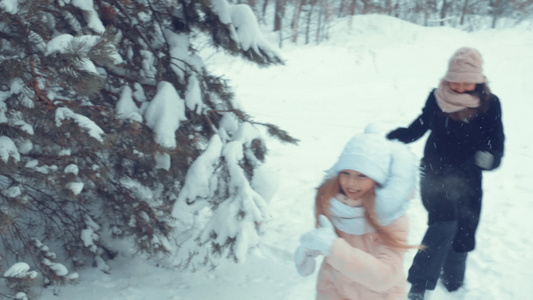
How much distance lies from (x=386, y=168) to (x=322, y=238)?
43 centimetres

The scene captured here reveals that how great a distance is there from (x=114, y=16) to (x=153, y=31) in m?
0.37

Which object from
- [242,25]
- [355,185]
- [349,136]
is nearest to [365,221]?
[355,185]

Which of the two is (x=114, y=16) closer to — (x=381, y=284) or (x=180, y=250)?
(x=180, y=250)

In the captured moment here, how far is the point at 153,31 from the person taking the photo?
411 centimetres

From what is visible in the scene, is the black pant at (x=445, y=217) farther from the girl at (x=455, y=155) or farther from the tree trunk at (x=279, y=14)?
the tree trunk at (x=279, y=14)

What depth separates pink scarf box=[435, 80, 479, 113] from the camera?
341cm

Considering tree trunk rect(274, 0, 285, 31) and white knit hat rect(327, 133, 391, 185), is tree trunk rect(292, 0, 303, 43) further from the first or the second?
white knit hat rect(327, 133, 391, 185)

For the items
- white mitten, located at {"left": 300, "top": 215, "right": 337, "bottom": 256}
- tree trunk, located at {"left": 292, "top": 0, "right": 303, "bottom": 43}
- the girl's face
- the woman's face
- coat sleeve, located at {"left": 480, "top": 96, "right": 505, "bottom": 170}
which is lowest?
tree trunk, located at {"left": 292, "top": 0, "right": 303, "bottom": 43}

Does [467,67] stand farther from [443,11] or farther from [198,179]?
[443,11]

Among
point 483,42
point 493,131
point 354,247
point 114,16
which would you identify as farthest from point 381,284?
point 483,42

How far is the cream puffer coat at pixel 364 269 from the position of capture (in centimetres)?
209

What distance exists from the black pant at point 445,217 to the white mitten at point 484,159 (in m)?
0.14

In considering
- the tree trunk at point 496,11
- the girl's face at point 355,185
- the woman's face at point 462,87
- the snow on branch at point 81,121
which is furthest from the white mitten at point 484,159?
the tree trunk at point 496,11

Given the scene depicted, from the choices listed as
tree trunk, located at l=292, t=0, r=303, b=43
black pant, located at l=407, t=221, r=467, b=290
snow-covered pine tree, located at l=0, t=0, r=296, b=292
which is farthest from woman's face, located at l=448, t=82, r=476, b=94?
tree trunk, located at l=292, t=0, r=303, b=43
